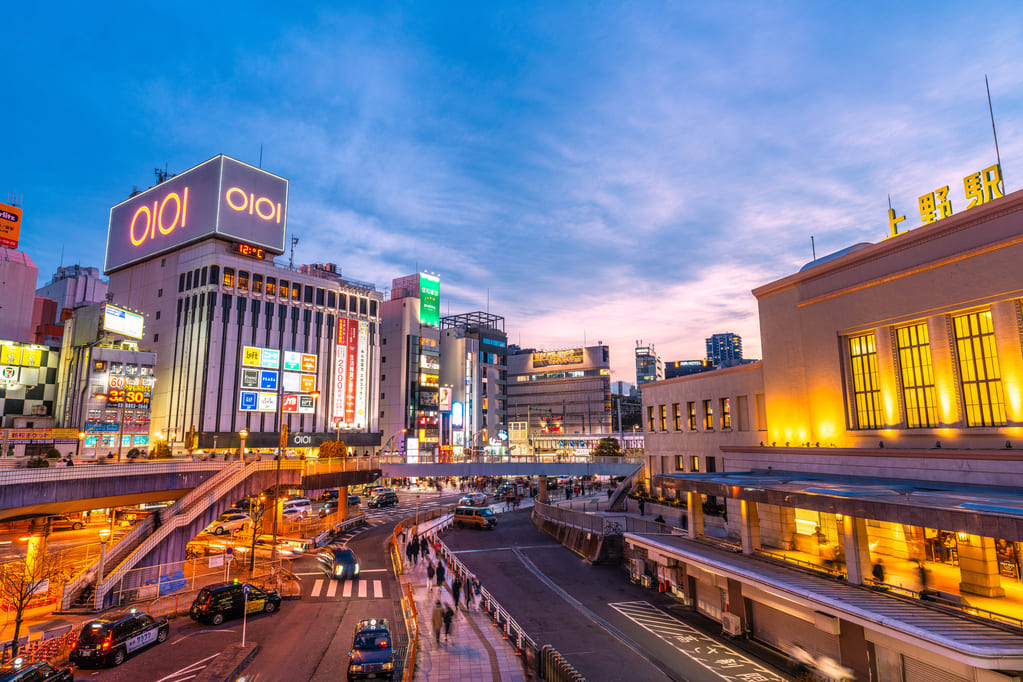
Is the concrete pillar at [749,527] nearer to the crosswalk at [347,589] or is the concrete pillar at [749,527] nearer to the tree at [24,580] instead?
the crosswalk at [347,589]

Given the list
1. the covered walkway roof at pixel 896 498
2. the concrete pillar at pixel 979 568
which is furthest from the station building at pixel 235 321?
the concrete pillar at pixel 979 568

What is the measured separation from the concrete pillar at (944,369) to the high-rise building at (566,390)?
104531mm

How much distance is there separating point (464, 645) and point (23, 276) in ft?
278

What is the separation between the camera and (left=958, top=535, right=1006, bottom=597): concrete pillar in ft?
59.9

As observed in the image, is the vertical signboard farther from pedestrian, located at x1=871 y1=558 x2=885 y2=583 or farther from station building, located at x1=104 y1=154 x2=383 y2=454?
pedestrian, located at x1=871 y1=558 x2=885 y2=583

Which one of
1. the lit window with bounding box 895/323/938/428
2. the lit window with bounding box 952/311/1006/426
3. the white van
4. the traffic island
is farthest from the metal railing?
the white van

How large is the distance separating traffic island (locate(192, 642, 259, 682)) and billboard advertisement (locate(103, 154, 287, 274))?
70.9m

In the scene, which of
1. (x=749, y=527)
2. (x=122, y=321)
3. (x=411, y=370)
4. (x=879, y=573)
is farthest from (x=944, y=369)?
(x=411, y=370)

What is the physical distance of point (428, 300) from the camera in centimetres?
10900

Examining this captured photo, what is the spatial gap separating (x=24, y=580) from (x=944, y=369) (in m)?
39.0

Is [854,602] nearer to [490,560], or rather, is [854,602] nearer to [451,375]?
[490,560]

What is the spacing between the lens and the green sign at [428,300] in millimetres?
107312

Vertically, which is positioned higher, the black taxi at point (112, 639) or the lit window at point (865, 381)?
the lit window at point (865, 381)

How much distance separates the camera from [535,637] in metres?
24.2
